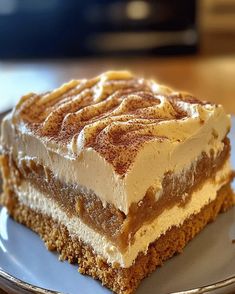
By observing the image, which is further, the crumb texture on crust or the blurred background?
the blurred background

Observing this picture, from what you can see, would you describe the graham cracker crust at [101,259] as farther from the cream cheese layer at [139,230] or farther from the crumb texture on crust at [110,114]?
the crumb texture on crust at [110,114]

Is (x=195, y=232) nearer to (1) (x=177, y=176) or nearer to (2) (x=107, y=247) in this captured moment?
(1) (x=177, y=176)

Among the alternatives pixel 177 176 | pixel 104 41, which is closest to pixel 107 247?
pixel 177 176

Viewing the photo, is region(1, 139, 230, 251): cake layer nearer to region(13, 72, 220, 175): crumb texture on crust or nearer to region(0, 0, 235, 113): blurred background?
region(13, 72, 220, 175): crumb texture on crust

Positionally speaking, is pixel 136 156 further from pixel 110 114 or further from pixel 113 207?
pixel 110 114

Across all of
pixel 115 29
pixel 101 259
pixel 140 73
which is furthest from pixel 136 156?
pixel 115 29

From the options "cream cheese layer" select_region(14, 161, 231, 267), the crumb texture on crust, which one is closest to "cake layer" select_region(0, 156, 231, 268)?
"cream cheese layer" select_region(14, 161, 231, 267)
